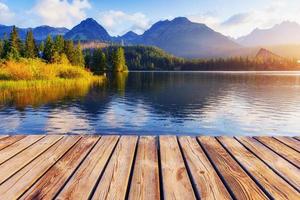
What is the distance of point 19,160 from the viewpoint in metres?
4.43

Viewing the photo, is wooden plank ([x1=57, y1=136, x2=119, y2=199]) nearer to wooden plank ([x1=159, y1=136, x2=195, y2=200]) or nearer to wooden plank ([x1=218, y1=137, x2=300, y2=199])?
wooden plank ([x1=159, y1=136, x2=195, y2=200])

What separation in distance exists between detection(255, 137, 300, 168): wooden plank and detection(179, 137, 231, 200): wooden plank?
4.54 ft

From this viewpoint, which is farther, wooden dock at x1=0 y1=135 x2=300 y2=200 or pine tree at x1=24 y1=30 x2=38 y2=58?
pine tree at x1=24 y1=30 x2=38 y2=58

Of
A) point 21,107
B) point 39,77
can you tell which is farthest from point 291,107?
point 39,77

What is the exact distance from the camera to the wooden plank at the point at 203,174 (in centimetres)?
335

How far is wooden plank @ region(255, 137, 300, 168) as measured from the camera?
182 inches

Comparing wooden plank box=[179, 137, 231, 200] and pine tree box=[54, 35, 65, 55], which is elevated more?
pine tree box=[54, 35, 65, 55]

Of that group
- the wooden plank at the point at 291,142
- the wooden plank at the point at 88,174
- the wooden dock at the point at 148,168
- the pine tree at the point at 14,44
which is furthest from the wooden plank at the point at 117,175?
the pine tree at the point at 14,44

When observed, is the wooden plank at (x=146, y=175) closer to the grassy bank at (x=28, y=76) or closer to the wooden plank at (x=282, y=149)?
the wooden plank at (x=282, y=149)

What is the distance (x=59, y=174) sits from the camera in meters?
3.89

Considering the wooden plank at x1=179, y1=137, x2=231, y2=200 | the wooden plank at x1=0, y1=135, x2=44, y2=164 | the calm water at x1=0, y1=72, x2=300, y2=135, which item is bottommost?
the calm water at x1=0, y1=72, x2=300, y2=135

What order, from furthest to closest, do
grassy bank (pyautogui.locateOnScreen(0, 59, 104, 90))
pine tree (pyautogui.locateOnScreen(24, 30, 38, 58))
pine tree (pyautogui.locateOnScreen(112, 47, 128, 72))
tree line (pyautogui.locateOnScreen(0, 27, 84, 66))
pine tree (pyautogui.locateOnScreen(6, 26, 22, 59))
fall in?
pine tree (pyautogui.locateOnScreen(112, 47, 128, 72))
pine tree (pyautogui.locateOnScreen(24, 30, 38, 58))
tree line (pyautogui.locateOnScreen(0, 27, 84, 66))
pine tree (pyautogui.locateOnScreen(6, 26, 22, 59))
grassy bank (pyautogui.locateOnScreen(0, 59, 104, 90))

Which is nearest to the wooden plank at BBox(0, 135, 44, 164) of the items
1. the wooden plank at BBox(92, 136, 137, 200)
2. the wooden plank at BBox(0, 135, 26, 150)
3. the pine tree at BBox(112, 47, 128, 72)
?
the wooden plank at BBox(0, 135, 26, 150)

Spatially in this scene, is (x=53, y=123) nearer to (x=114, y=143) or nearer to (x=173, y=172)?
(x=114, y=143)
